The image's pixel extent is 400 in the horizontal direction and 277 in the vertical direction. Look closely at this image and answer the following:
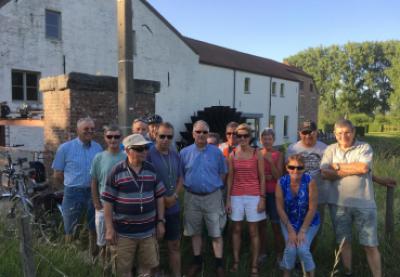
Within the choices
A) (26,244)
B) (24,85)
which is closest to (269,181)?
(26,244)

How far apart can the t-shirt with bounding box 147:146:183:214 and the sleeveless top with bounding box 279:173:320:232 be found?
109cm

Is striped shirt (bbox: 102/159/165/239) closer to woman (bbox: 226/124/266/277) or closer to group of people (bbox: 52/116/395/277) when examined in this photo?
group of people (bbox: 52/116/395/277)

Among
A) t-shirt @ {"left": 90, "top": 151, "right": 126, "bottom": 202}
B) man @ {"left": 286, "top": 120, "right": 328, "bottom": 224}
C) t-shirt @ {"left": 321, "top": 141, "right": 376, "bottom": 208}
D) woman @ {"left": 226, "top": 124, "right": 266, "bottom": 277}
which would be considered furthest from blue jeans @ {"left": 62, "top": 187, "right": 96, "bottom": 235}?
t-shirt @ {"left": 321, "top": 141, "right": 376, "bottom": 208}

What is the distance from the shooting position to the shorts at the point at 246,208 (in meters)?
4.11

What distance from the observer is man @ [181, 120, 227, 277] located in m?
4.02

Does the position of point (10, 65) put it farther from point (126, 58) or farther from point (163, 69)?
point (126, 58)

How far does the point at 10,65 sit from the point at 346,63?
60.3m

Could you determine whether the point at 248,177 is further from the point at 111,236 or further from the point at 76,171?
the point at 76,171

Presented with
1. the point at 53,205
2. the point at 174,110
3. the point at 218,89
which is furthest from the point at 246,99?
the point at 53,205

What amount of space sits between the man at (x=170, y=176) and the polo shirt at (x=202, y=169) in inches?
4.2

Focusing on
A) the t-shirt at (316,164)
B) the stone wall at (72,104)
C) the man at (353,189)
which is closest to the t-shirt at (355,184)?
the man at (353,189)

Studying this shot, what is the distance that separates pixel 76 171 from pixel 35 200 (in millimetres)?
1248

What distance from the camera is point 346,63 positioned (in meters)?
63.6

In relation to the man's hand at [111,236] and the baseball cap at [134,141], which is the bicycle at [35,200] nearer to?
the man's hand at [111,236]
